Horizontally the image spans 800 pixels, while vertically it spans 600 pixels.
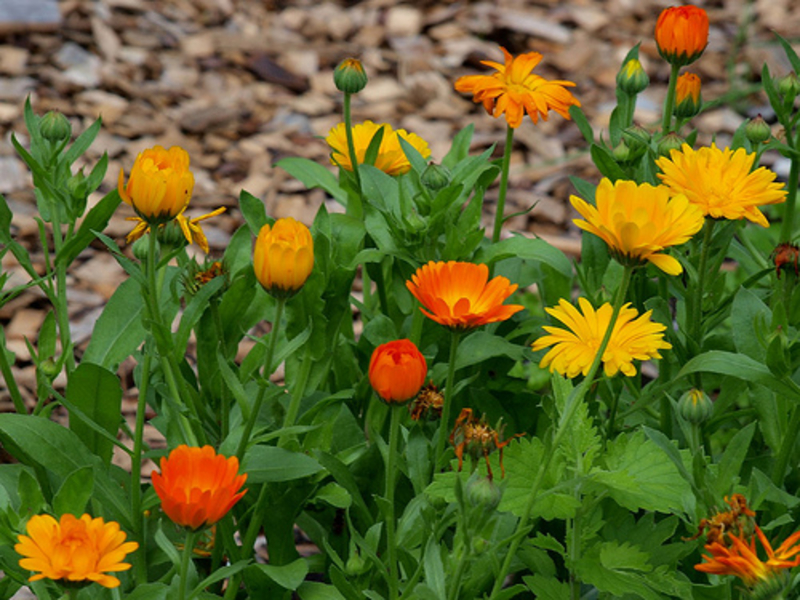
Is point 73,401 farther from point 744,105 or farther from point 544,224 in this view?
point 744,105

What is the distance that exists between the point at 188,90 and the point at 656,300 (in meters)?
2.68

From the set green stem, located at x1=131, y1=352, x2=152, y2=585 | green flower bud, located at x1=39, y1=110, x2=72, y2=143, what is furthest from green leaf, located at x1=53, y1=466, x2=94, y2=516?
green flower bud, located at x1=39, y1=110, x2=72, y2=143

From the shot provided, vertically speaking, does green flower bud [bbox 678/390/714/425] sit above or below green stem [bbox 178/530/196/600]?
above

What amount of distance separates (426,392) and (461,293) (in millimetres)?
283

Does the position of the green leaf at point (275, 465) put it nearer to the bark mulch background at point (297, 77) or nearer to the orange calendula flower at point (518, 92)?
the orange calendula flower at point (518, 92)

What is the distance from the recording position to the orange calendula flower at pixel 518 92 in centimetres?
198

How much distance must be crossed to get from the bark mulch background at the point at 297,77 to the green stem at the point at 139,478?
1469mm

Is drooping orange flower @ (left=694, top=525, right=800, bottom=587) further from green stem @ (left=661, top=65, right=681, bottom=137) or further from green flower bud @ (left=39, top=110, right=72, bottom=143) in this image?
green flower bud @ (left=39, top=110, right=72, bottom=143)

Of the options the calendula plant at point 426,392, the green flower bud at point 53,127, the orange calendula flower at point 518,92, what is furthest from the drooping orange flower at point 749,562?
the green flower bud at point 53,127

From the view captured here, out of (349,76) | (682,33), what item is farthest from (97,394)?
(682,33)

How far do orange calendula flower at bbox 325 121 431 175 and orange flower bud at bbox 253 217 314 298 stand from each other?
642 millimetres

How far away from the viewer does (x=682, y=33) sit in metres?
2.00

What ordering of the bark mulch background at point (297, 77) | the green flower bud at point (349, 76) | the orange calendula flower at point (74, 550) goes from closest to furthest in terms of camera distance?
the orange calendula flower at point (74, 550), the green flower bud at point (349, 76), the bark mulch background at point (297, 77)

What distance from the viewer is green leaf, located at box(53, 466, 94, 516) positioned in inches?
59.9
